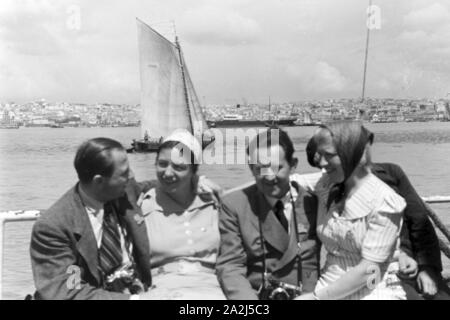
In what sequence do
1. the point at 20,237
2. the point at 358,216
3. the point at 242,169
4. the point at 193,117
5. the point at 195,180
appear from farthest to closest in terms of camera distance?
the point at 193,117
the point at 242,169
the point at 20,237
the point at 195,180
the point at 358,216

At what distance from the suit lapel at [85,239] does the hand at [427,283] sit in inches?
69.4

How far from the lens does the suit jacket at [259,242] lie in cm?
338

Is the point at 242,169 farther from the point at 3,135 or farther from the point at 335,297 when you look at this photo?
the point at 3,135

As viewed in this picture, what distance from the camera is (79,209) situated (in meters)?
3.27

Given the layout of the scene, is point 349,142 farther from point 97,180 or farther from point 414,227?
point 97,180

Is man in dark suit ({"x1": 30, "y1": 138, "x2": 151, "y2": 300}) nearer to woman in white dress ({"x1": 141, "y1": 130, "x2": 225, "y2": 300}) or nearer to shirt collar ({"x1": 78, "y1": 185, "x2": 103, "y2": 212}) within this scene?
shirt collar ({"x1": 78, "y1": 185, "x2": 103, "y2": 212})

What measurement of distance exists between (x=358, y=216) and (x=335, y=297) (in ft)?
1.44

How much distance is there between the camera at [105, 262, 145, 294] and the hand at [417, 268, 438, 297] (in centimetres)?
153

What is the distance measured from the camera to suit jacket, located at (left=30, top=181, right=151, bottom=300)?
3.13 meters

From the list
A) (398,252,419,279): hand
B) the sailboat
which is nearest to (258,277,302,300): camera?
(398,252,419,279): hand

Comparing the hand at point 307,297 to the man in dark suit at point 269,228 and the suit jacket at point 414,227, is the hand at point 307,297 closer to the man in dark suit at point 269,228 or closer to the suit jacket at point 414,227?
the man in dark suit at point 269,228

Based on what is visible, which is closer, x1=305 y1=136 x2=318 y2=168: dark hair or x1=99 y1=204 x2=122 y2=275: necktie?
x1=99 y1=204 x2=122 y2=275: necktie

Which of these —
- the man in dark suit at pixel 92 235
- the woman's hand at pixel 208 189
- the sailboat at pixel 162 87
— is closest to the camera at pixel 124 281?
the man in dark suit at pixel 92 235
